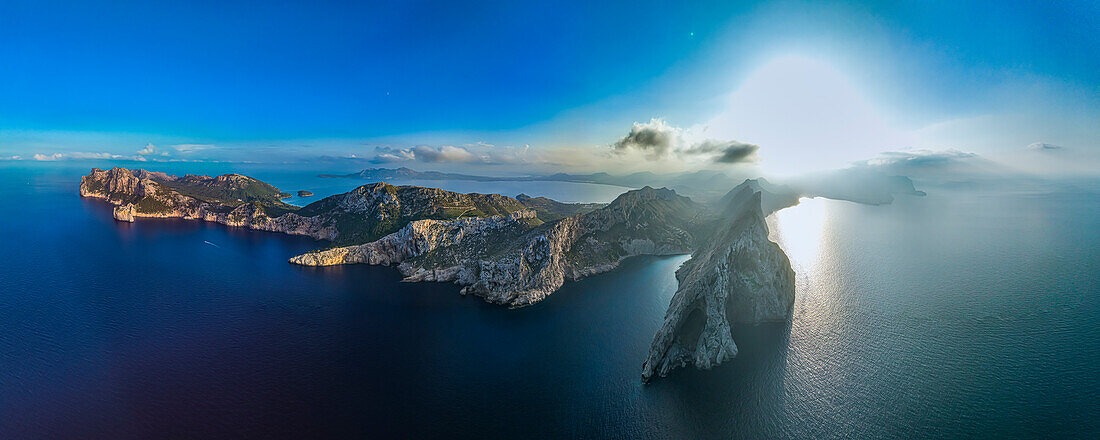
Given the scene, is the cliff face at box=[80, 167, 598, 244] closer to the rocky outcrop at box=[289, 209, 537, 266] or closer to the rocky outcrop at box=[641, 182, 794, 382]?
the rocky outcrop at box=[289, 209, 537, 266]

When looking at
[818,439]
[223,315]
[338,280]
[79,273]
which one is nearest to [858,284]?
[818,439]

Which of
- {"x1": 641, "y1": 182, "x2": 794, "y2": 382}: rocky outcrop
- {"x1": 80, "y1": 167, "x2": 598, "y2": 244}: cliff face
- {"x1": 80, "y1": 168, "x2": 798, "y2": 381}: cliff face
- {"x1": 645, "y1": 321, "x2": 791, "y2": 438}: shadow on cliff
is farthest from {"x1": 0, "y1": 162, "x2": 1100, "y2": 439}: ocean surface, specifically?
{"x1": 80, "y1": 167, "x2": 598, "y2": 244}: cliff face

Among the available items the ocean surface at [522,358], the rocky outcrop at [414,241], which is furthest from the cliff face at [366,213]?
the ocean surface at [522,358]

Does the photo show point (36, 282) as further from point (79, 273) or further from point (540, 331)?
point (540, 331)

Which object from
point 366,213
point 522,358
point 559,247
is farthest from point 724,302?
point 366,213

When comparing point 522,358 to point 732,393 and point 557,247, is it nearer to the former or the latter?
point 732,393
